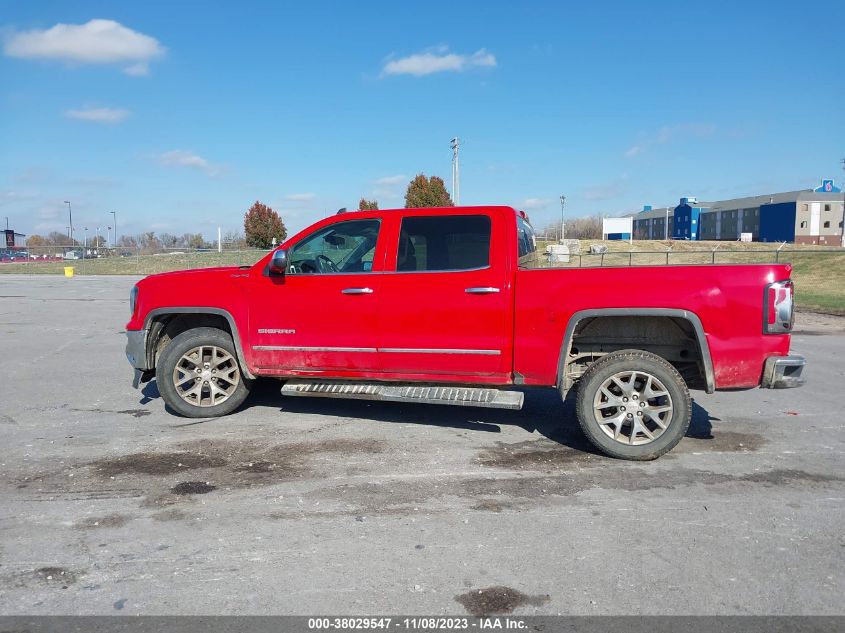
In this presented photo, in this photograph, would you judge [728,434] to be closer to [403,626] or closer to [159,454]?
[403,626]

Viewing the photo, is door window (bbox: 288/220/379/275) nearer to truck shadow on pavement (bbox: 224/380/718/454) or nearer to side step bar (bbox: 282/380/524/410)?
side step bar (bbox: 282/380/524/410)

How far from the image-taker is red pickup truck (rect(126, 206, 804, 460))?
4.97 m

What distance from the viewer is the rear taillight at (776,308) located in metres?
4.84

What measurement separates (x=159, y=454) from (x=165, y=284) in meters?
1.78

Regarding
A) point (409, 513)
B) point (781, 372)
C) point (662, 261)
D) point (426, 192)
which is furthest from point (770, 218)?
point (409, 513)

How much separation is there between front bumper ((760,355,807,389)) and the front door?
3.19 m

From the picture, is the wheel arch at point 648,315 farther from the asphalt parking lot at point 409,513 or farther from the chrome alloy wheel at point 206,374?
the chrome alloy wheel at point 206,374

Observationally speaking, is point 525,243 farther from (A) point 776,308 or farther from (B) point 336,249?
(A) point 776,308

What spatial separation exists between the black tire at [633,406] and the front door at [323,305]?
1906mm

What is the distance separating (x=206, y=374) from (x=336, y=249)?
1806 millimetres

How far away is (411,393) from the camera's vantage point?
5531 mm

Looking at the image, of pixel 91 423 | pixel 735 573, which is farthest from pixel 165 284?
pixel 735 573

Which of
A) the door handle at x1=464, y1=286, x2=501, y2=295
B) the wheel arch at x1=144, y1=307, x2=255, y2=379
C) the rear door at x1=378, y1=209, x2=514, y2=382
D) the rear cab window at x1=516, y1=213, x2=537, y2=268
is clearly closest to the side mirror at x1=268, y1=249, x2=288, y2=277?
the wheel arch at x1=144, y1=307, x2=255, y2=379

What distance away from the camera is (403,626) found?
2.90 metres
